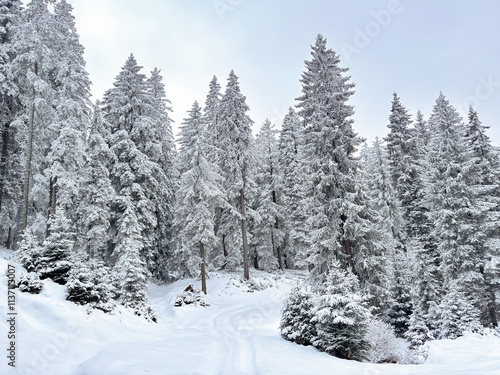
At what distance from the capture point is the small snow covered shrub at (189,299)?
19.6 m

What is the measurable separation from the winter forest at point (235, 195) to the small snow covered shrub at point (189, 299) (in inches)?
121

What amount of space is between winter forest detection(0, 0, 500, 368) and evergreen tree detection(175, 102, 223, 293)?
12cm

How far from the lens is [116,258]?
2170cm

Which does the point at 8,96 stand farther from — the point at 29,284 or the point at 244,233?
the point at 244,233

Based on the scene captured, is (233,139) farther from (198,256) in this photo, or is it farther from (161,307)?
(161,307)

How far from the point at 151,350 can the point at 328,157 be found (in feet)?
46.4

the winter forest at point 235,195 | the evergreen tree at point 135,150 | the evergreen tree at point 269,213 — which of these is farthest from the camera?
the evergreen tree at point 269,213

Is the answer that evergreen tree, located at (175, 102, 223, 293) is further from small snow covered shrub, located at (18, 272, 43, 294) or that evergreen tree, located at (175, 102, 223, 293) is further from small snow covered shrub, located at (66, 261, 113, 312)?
small snow covered shrub, located at (18, 272, 43, 294)

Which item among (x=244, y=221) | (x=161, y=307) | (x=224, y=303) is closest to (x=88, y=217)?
(x=161, y=307)

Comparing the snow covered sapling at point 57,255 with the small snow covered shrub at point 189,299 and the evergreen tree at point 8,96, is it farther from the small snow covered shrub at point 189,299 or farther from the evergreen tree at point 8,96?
the evergreen tree at point 8,96

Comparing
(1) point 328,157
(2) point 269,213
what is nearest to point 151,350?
(1) point 328,157

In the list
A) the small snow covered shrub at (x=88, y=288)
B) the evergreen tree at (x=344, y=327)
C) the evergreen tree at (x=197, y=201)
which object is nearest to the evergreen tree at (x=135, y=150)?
the evergreen tree at (x=197, y=201)

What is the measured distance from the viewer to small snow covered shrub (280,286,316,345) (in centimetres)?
1098

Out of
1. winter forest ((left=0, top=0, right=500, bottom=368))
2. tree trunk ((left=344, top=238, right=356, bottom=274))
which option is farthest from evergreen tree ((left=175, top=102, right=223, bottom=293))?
tree trunk ((left=344, top=238, right=356, bottom=274))
